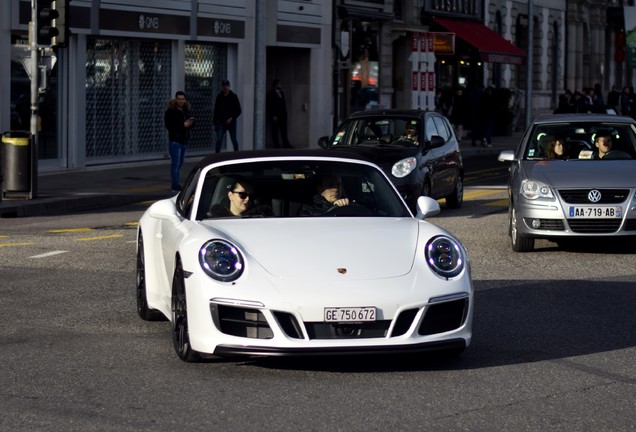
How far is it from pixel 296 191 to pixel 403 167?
32.0 feet

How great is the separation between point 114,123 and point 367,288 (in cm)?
2320

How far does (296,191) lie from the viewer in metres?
9.46

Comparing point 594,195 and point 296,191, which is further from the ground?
point 296,191

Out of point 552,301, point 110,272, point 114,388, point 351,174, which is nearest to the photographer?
point 114,388

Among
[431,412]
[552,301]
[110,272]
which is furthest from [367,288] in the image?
[110,272]

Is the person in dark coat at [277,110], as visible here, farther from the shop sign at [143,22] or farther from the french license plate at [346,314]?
the french license plate at [346,314]

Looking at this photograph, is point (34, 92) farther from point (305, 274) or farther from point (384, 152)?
point (305, 274)

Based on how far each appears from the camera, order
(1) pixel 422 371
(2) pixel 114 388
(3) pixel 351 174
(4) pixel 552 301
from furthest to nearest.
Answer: (4) pixel 552 301 → (3) pixel 351 174 → (1) pixel 422 371 → (2) pixel 114 388

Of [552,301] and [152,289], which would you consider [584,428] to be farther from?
[552,301]

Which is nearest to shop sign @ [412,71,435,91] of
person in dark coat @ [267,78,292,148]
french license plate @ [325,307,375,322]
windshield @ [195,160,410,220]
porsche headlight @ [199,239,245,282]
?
person in dark coat @ [267,78,292,148]

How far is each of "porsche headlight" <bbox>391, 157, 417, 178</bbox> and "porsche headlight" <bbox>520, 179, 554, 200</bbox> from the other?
13.0 ft

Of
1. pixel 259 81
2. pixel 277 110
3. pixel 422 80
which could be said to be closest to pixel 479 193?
pixel 259 81

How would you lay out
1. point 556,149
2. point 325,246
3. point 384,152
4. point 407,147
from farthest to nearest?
Result: 1. point 407,147
2. point 384,152
3. point 556,149
4. point 325,246

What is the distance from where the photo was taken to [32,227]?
61.5 feet
